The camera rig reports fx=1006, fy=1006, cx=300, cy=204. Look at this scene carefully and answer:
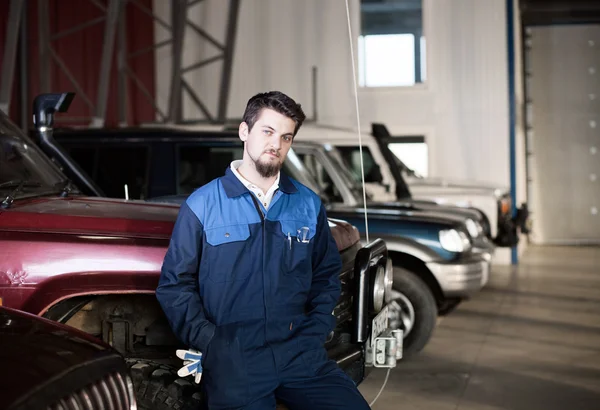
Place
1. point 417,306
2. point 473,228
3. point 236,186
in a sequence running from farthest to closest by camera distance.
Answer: point 473,228, point 417,306, point 236,186

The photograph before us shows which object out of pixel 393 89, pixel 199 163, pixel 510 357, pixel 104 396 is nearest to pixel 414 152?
pixel 393 89

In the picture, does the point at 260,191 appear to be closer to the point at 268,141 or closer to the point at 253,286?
the point at 268,141

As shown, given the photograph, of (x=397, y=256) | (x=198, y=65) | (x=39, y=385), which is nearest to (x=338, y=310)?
(x=39, y=385)

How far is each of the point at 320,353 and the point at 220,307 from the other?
44cm

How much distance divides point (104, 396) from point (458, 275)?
5087 mm

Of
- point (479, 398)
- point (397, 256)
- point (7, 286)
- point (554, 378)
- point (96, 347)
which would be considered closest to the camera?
point (96, 347)

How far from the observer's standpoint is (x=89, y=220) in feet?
13.6

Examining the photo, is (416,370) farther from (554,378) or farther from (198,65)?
(198,65)

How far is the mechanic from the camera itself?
3.57 m

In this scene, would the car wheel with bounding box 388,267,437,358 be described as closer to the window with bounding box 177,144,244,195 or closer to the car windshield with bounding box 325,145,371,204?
the car windshield with bounding box 325,145,371,204

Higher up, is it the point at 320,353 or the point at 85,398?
the point at 85,398

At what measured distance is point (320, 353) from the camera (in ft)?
12.4

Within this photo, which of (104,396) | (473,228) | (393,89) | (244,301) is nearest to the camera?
(104,396)

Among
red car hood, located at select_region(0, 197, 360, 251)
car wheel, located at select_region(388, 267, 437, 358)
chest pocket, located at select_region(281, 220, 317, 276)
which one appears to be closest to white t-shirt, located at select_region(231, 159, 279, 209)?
chest pocket, located at select_region(281, 220, 317, 276)
